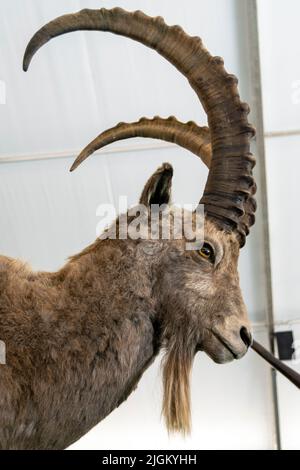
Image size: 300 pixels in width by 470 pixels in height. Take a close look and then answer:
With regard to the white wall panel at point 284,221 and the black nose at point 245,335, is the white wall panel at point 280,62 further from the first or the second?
the black nose at point 245,335

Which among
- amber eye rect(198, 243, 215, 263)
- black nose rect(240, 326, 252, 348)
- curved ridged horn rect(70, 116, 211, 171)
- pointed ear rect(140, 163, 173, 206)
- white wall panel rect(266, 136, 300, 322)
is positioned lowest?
black nose rect(240, 326, 252, 348)

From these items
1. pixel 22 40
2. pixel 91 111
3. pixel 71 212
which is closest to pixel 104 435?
pixel 71 212

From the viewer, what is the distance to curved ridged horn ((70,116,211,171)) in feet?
6.89

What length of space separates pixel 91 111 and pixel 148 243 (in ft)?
8.32

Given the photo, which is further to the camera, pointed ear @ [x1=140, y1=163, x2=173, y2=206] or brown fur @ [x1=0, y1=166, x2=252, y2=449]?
pointed ear @ [x1=140, y1=163, x2=173, y2=206]

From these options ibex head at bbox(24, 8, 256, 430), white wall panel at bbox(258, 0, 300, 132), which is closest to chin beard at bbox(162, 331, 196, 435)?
ibex head at bbox(24, 8, 256, 430)

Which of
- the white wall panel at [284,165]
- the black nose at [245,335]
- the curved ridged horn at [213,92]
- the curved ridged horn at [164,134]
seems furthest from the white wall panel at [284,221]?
the black nose at [245,335]

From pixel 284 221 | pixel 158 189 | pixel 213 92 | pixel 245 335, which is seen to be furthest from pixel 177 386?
pixel 284 221

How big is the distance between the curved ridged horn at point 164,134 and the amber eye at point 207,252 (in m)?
0.43

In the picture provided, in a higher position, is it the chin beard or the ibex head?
the ibex head

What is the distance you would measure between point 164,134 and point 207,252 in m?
0.58

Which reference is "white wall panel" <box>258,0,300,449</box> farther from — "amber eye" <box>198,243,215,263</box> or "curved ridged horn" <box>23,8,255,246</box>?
"amber eye" <box>198,243,215,263</box>

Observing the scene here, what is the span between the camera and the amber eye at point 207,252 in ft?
5.80

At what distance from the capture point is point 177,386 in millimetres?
1772
